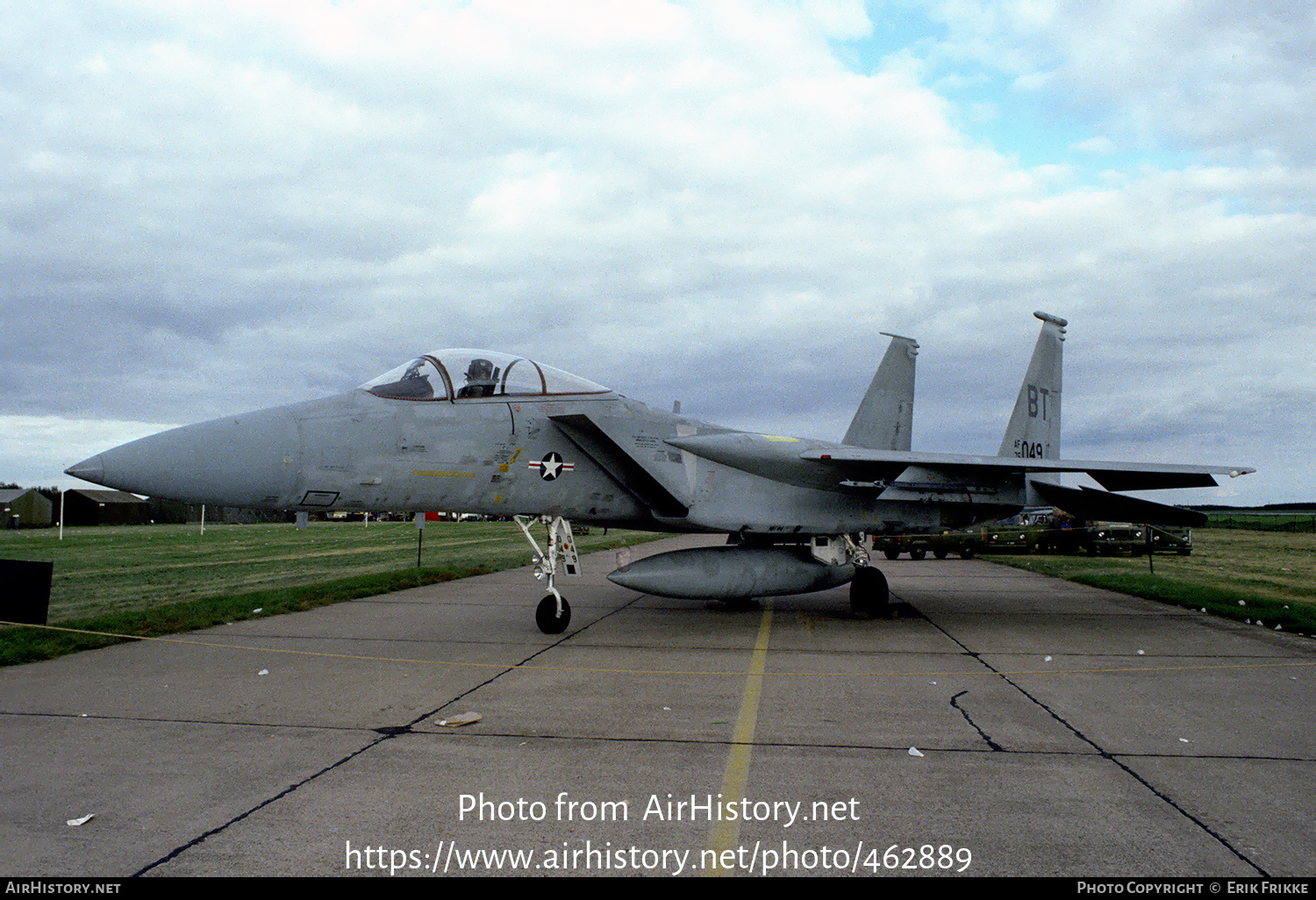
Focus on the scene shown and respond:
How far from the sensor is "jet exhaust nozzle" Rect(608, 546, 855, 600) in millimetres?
8914

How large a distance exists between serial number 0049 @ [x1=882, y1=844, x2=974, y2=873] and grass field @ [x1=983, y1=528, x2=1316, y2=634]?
861 cm

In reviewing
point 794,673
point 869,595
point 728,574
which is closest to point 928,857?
point 794,673

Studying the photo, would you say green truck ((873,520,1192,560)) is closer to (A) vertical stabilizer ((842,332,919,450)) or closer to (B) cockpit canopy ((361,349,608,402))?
(A) vertical stabilizer ((842,332,919,450))

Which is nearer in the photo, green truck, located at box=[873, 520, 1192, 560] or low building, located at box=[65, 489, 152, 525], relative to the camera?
green truck, located at box=[873, 520, 1192, 560]

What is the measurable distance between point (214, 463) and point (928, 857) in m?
5.62

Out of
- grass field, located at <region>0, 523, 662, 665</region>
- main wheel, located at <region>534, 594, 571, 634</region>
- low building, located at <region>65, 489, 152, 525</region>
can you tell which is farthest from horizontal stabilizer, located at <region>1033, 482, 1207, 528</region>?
low building, located at <region>65, 489, 152, 525</region>

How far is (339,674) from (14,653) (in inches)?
122

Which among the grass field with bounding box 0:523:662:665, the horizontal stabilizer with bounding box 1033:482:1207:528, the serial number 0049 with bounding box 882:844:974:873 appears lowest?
the grass field with bounding box 0:523:662:665

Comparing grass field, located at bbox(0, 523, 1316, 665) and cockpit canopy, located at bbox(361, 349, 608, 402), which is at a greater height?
cockpit canopy, located at bbox(361, 349, 608, 402)

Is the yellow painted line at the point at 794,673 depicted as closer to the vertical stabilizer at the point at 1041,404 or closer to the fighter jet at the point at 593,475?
the fighter jet at the point at 593,475

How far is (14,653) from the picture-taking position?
273 inches

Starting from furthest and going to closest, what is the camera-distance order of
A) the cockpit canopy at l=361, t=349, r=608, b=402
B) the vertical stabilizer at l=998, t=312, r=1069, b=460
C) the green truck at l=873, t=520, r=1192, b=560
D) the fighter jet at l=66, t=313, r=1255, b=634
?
1. the green truck at l=873, t=520, r=1192, b=560
2. the vertical stabilizer at l=998, t=312, r=1069, b=460
3. the cockpit canopy at l=361, t=349, r=608, b=402
4. the fighter jet at l=66, t=313, r=1255, b=634

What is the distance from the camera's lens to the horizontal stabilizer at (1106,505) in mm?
10875
